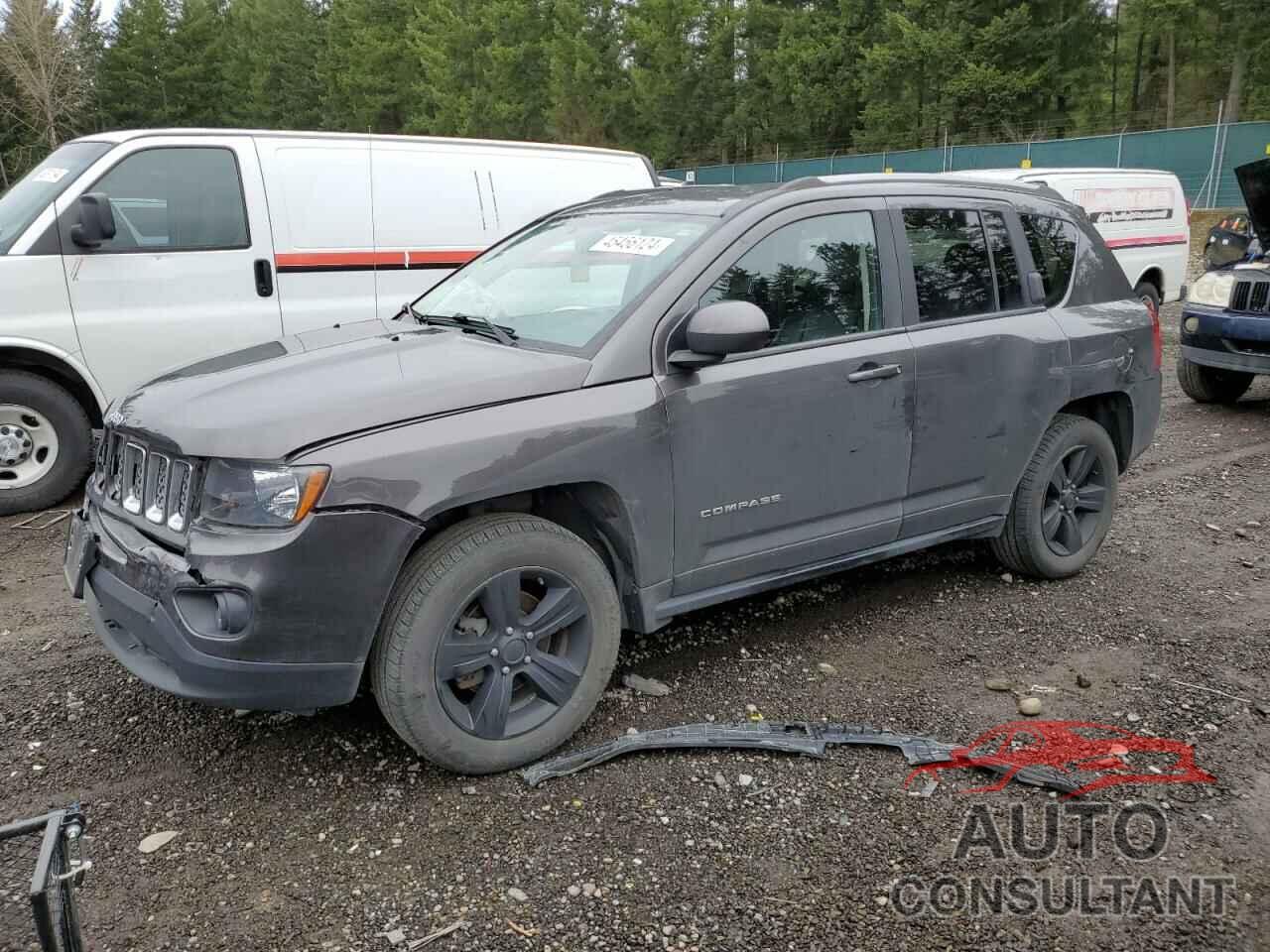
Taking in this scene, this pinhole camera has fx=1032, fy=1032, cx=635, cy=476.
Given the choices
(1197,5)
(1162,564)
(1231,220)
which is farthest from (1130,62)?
(1162,564)

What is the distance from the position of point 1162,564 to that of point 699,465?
3018 millimetres

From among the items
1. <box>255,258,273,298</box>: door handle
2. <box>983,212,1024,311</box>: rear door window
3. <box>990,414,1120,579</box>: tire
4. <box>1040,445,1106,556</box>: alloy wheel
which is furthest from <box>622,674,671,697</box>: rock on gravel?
<box>255,258,273,298</box>: door handle

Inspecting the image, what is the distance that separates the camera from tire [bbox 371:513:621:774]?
2.94 metres

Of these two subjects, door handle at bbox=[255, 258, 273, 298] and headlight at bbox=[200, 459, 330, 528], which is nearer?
headlight at bbox=[200, 459, 330, 528]

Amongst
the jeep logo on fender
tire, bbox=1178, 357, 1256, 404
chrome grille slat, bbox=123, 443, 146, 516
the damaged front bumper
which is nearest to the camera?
the damaged front bumper

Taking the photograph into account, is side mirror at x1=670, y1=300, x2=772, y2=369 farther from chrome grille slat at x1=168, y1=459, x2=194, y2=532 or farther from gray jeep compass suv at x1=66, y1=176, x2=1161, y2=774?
chrome grille slat at x1=168, y1=459, x2=194, y2=532

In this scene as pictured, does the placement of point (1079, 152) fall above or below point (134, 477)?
above

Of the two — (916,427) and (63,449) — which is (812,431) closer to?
(916,427)

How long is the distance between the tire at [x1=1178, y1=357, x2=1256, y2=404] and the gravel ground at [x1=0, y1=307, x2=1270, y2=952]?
492 centimetres

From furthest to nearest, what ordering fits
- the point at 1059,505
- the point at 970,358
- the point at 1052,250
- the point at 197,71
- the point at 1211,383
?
the point at 197,71 < the point at 1211,383 < the point at 1059,505 < the point at 1052,250 < the point at 970,358

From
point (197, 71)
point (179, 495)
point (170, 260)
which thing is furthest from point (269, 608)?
point (197, 71)

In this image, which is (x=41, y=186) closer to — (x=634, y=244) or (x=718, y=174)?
(x=634, y=244)

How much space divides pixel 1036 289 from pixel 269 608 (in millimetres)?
3479

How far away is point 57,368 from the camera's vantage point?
19.2ft
